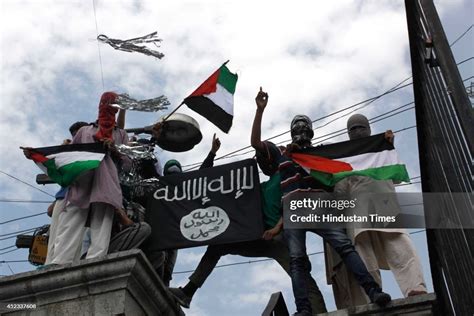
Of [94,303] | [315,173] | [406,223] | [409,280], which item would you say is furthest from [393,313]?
[94,303]

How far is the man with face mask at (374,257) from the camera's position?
618 centimetres

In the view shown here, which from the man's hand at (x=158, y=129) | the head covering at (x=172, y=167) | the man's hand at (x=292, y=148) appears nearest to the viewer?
the man's hand at (x=292, y=148)

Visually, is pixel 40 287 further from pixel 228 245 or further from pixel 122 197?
pixel 228 245

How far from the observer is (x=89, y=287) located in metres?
6.06

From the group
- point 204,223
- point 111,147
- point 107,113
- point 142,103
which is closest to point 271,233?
point 204,223

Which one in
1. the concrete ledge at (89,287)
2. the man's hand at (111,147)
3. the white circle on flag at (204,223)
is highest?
the man's hand at (111,147)

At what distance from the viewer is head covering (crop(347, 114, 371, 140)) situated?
7.30m

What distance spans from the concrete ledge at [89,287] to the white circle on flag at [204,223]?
96cm

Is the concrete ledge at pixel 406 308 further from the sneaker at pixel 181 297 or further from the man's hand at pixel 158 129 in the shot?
the man's hand at pixel 158 129

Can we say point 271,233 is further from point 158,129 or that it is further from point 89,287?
point 158,129

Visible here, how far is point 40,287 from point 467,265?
146 inches

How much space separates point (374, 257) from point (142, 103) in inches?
116

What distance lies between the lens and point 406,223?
6449 millimetres

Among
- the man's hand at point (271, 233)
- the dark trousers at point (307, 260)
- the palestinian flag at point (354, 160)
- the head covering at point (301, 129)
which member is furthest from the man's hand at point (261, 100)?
the dark trousers at point (307, 260)
